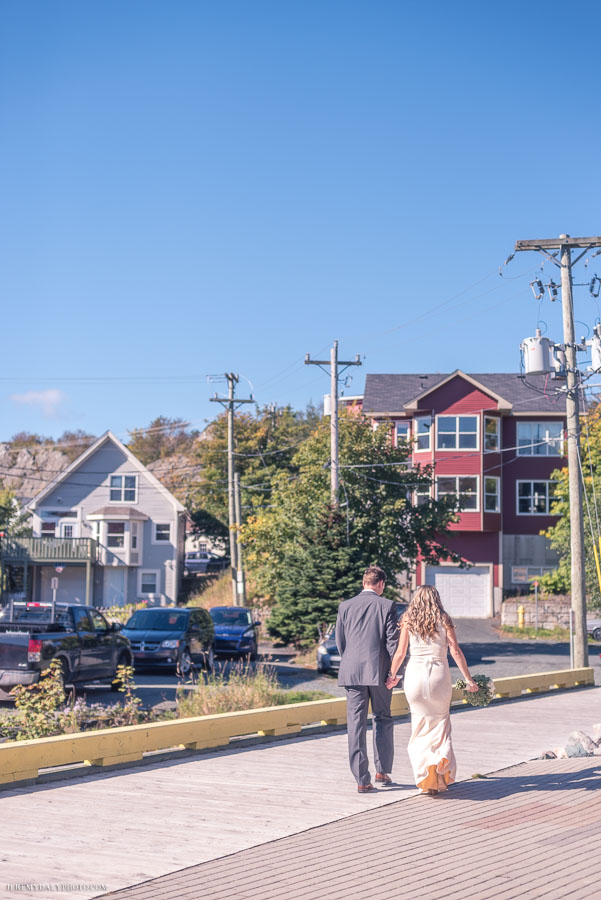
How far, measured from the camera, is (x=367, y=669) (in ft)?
29.4

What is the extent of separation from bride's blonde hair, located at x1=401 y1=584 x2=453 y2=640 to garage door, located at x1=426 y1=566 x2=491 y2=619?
42664 mm

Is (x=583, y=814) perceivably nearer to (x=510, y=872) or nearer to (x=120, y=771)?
(x=510, y=872)

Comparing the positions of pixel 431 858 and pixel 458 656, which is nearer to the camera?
pixel 431 858

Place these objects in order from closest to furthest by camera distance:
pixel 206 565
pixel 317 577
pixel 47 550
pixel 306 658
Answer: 1. pixel 306 658
2. pixel 317 577
3. pixel 47 550
4. pixel 206 565

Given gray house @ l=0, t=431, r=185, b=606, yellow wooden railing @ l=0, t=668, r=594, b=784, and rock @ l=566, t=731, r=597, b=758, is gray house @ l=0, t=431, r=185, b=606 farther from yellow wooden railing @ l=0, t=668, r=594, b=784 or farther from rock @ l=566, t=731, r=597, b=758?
rock @ l=566, t=731, r=597, b=758

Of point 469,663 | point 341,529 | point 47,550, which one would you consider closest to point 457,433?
point 341,529

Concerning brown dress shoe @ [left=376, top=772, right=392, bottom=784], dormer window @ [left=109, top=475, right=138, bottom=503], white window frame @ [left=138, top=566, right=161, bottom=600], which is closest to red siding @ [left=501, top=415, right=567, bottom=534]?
white window frame @ [left=138, top=566, right=161, bottom=600]

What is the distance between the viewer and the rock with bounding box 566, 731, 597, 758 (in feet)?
36.8

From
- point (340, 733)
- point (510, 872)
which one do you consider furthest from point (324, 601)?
point (510, 872)

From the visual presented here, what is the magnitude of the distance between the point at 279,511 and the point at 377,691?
2665 cm

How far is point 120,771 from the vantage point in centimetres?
1009

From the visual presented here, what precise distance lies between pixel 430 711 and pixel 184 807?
214 centimetres

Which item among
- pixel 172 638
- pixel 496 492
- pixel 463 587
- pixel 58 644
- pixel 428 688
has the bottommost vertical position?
pixel 172 638

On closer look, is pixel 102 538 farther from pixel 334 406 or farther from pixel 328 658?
pixel 328 658
